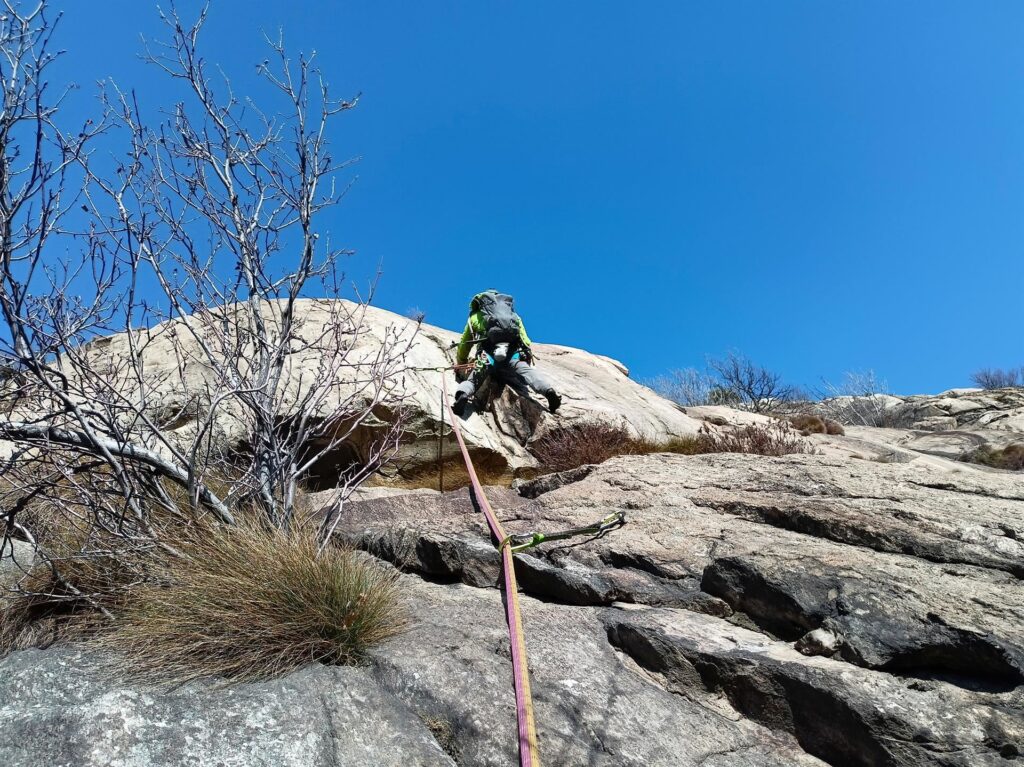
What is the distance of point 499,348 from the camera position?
9.06 metres

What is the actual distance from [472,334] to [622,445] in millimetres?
2615

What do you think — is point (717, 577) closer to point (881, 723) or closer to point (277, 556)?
point (881, 723)

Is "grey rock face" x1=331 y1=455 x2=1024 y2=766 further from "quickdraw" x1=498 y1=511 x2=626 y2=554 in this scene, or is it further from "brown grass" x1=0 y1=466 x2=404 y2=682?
"brown grass" x1=0 y1=466 x2=404 y2=682

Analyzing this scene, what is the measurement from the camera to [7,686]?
272 centimetres

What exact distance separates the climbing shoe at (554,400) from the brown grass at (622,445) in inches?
14.2

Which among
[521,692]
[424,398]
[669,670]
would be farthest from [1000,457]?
[521,692]

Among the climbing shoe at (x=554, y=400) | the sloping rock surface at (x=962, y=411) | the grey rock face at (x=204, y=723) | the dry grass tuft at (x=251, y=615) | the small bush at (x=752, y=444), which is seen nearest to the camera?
the grey rock face at (x=204, y=723)

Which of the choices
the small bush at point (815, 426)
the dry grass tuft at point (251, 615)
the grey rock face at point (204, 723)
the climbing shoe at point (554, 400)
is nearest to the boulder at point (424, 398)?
the climbing shoe at point (554, 400)

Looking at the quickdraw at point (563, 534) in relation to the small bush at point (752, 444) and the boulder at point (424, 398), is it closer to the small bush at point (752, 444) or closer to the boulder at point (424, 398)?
the boulder at point (424, 398)

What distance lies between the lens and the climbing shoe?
346 inches

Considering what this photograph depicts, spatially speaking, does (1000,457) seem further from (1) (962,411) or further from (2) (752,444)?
(1) (962,411)

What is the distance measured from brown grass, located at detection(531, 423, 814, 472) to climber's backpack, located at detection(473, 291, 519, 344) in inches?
55.9

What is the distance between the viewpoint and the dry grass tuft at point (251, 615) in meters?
2.90

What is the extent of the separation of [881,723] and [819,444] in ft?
24.3
